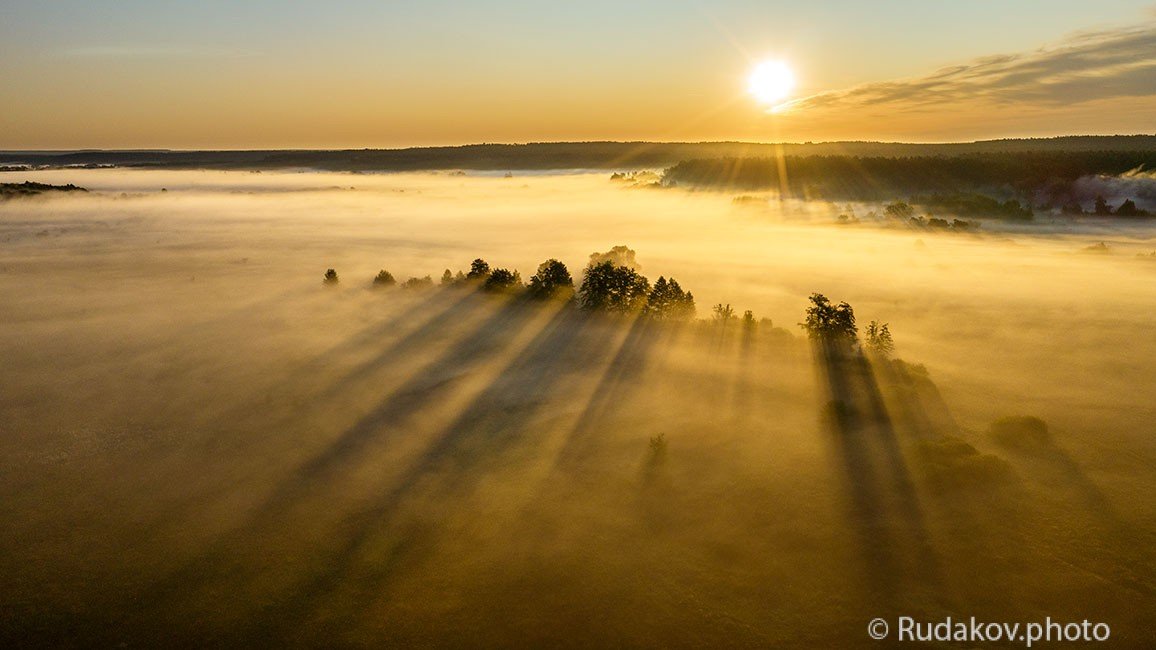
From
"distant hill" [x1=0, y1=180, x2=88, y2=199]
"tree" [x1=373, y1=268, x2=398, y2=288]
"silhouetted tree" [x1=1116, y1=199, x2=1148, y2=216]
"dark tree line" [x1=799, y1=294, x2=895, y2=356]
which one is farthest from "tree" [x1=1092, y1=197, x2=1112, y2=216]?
"distant hill" [x1=0, y1=180, x2=88, y2=199]

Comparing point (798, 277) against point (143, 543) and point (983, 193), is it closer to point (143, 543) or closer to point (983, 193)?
point (143, 543)

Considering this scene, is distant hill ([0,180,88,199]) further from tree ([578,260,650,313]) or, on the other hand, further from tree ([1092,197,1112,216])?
tree ([1092,197,1112,216])

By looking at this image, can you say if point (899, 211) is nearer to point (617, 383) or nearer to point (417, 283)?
point (417, 283)

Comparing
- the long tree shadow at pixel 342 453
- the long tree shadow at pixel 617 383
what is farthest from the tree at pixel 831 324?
the long tree shadow at pixel 342 453

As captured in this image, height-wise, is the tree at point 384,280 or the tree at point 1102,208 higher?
the tree at point 1102,208

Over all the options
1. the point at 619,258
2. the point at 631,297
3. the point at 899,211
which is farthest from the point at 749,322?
the point at 899,211

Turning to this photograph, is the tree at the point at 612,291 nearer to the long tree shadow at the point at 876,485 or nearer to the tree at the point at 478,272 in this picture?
the tree at the point at 478,272
